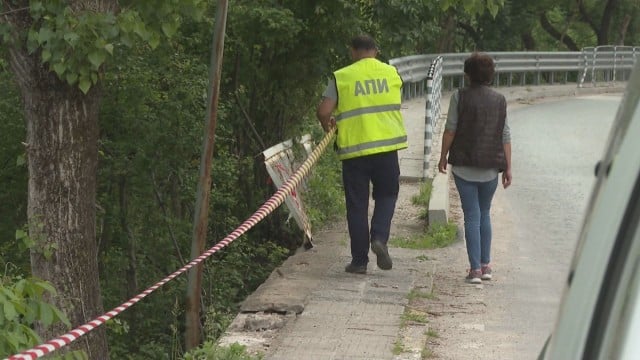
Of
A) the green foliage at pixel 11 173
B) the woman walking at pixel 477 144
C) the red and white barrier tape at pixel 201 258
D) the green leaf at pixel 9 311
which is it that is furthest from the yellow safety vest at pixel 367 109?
the green foliage at pixel 11 173

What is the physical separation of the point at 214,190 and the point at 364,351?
259 inches

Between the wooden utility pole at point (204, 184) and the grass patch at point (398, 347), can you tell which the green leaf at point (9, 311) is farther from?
the wooden utility pole at point (204, 184)

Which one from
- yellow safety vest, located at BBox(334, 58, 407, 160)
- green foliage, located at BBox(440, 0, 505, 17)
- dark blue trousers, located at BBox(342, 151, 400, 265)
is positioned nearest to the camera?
yellow safety vest, located at BBox(334, 58, 407, 160)

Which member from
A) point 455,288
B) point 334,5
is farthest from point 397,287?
point 334,5

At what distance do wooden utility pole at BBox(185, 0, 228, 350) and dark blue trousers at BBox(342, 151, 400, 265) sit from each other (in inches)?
43.2

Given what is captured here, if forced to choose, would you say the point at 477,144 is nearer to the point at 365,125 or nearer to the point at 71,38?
the point at 365,125

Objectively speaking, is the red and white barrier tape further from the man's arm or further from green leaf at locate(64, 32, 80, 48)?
green leaf at locate(64, 32, 80, 48)

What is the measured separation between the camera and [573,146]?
727 inches

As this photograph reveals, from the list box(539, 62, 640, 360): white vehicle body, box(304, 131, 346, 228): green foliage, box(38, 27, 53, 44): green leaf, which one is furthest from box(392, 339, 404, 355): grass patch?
box(539, 62, 640, 360): white vehicle body

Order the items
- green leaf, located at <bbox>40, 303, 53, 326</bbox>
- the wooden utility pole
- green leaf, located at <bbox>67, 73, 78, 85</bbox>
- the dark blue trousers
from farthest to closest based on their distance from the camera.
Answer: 1. the dark blue trousers
2. the wooden utility pole
3. green leaf, located at <bbox>67, 73, 78, 85</bbox>
4. green leaf, located at <bbox>40, 303, 53, 326</bbox>

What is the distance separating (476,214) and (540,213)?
381cm

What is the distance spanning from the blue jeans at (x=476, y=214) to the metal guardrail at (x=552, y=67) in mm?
18999

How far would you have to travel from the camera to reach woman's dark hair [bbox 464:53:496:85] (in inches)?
330

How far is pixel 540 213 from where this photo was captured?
40.4 ft
